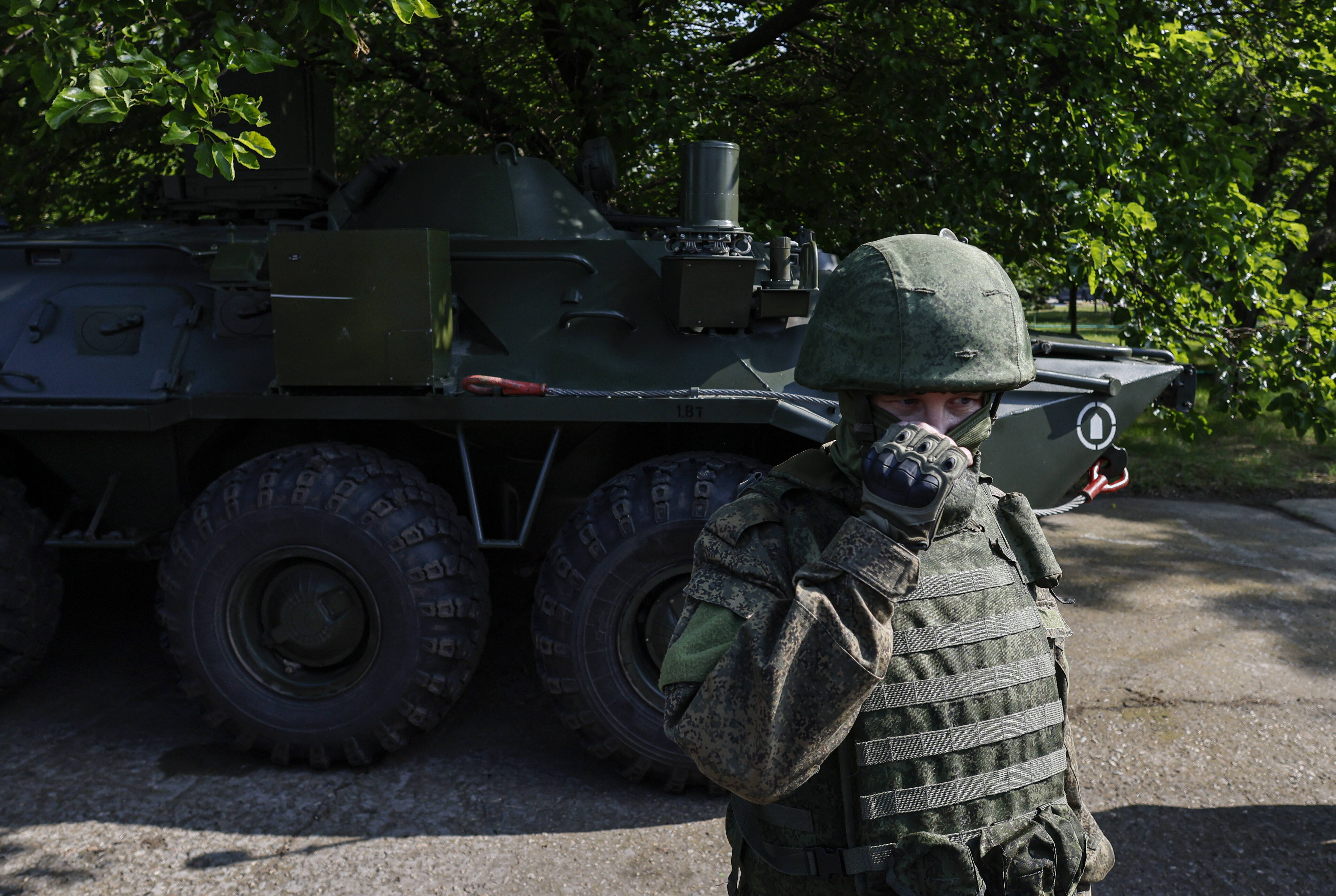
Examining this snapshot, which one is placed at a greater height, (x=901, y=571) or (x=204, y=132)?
(x=204, y=132)

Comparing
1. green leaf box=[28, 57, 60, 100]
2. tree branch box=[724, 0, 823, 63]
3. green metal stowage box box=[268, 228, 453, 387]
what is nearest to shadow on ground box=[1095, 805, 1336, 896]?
green metal stowage box box=[268, 228, 453, 387]

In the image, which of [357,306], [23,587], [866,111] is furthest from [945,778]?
[866,111]

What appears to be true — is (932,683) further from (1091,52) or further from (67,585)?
(67,585)

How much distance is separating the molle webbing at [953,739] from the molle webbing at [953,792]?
4 centimetres

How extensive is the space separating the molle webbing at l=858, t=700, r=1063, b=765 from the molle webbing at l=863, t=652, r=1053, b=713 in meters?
0.04

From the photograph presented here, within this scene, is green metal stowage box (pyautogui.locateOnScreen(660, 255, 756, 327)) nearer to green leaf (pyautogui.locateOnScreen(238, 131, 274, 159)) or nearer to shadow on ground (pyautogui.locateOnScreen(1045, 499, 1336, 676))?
green leaf (pyautogui.locateOnScreen(238, 131, 274, 159))

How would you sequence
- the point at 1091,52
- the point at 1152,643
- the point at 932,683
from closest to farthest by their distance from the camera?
the point at 932,683, the point at 1152,643, the point at 1091,52

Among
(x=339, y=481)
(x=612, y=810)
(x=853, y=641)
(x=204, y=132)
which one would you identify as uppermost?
(x=204, y=132)

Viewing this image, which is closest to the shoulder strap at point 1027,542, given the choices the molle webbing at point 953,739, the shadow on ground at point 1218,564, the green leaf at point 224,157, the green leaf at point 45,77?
the molle webbing at point 953,739

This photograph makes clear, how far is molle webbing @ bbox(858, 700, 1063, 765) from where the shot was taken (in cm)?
168

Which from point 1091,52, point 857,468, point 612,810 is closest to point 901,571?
point 857,468

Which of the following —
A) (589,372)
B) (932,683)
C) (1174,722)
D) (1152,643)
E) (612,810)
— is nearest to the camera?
(932,683)

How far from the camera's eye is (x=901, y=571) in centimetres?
148

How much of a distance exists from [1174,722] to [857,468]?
3.34 m
